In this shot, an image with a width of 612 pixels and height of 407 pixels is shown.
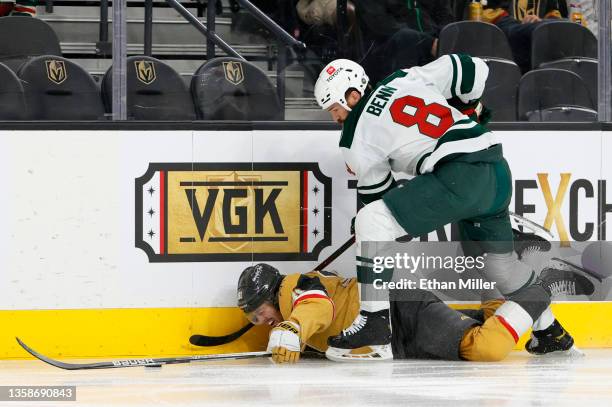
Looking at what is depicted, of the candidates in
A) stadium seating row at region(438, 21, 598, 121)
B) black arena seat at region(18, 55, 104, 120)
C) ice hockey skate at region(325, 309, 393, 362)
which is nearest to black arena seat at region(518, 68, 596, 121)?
stadium seating row at region(438, 21, 598, 121)

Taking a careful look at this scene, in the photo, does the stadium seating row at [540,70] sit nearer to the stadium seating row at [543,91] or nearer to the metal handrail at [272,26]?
the stadium seating row at [543,91]

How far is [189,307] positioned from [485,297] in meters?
1.12

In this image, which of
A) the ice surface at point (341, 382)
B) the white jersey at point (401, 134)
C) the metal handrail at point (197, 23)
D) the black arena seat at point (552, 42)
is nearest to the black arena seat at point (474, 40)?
the black arena seat at point (552, 42)

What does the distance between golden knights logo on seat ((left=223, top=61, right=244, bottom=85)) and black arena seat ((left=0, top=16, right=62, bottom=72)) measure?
0.64 meters

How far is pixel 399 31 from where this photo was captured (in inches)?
175

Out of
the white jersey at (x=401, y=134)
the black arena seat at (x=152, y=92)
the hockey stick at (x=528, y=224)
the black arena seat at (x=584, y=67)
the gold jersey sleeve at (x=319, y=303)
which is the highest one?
the black arena seat at (x=584, y=67)

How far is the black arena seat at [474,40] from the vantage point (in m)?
4.50

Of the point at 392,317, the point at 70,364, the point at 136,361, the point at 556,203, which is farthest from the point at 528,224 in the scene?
the point at 70,364

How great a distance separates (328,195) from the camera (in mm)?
4344

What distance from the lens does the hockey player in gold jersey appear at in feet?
12.7

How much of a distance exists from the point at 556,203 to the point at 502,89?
0.51 metres

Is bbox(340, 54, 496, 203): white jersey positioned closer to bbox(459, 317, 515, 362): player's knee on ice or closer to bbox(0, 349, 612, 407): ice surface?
bbox(459, 317, 515, 362): player's knee on ice

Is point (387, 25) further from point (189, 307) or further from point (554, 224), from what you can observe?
point (189, 307)

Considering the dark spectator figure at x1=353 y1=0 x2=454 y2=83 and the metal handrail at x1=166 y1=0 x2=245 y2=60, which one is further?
the dark spectator figure at x1=353 y1=0 x2=454 y2=83
